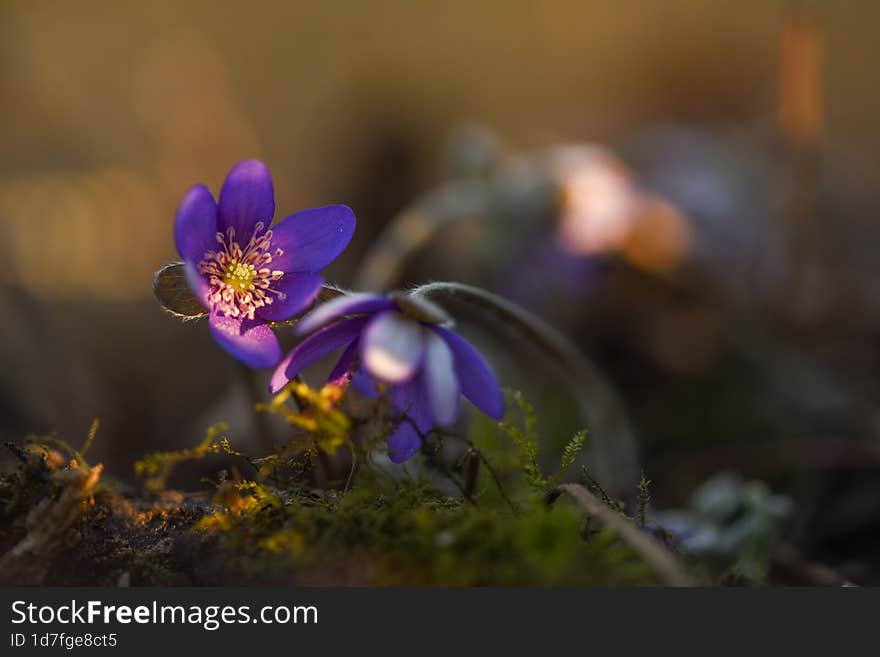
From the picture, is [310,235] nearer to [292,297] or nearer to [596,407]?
[292,297]

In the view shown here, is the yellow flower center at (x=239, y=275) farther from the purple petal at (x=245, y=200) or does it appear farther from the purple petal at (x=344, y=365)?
the purple petal at (x=344, y=365)

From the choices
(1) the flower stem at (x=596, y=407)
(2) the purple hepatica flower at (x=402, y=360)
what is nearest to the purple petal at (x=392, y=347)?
(2) the purple hepatica flower at (x=402, y=360)

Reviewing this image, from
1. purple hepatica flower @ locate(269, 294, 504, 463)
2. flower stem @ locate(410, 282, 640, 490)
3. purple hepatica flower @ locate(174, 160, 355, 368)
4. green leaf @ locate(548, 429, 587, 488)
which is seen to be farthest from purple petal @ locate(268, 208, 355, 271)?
flower stem @ locate(410, 282, 640, 490)

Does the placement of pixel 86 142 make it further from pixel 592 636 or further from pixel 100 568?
pixel 592 636

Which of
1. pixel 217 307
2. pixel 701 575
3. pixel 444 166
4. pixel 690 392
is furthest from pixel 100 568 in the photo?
pixel 444 166

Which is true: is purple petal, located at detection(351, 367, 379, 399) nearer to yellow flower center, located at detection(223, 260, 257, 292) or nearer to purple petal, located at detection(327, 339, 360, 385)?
purple petal, located at detection(327, 339, 360, 385)

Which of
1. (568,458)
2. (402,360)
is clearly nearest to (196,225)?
(402,360)

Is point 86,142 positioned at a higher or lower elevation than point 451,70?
lower
